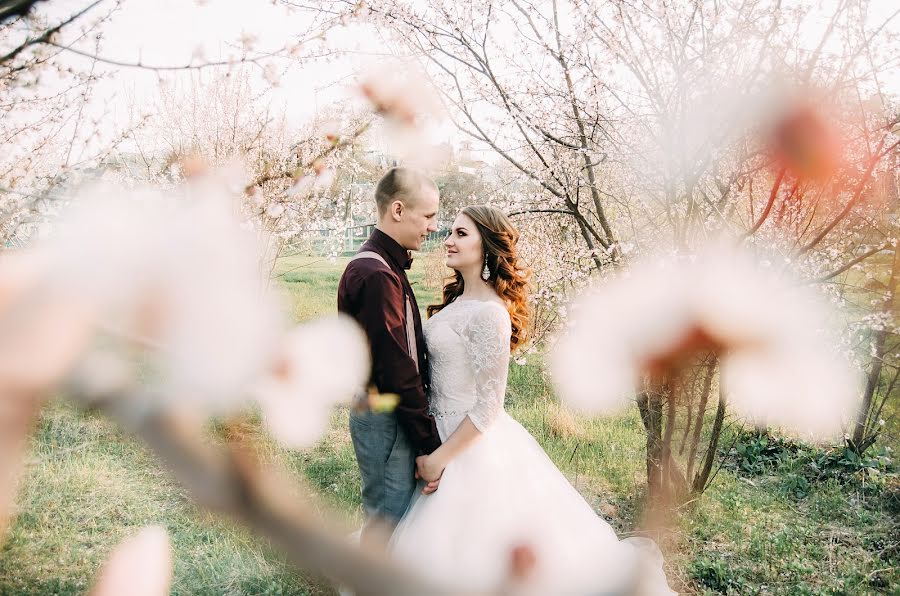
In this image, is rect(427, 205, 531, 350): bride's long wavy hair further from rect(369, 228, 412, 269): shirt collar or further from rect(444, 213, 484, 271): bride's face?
rect(369, 228, 412, 269): shirt collar

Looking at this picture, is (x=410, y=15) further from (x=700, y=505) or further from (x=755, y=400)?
(x=755, y=400)

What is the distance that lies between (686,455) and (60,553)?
448 centimetres

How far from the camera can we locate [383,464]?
265cm

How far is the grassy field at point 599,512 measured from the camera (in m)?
3.45

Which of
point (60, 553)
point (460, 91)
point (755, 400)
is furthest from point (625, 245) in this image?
point (60, 553)

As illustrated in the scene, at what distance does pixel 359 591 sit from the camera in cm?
19

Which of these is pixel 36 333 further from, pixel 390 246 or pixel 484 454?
pixel 484 454

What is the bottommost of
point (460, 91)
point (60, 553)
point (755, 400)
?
point (60, 553)

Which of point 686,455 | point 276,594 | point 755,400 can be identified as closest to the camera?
point 276,594

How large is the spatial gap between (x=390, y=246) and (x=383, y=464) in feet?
3.32

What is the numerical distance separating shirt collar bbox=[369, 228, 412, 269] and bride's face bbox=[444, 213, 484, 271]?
0.99 feet

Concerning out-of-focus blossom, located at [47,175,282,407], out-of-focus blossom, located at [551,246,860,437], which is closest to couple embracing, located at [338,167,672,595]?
out-of-focus blossom, located at [551,246,860,437]

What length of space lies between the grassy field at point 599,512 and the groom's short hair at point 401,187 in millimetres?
1024

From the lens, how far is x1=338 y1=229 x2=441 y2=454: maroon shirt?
95.0 inches
